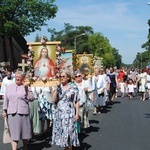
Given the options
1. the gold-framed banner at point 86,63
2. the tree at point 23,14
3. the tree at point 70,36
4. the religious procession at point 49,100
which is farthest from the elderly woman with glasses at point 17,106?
the tree at point 70,36

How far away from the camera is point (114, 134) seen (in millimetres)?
10336

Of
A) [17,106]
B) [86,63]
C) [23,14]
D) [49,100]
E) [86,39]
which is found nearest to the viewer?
[17,106]

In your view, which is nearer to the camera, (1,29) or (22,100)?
(22,100)

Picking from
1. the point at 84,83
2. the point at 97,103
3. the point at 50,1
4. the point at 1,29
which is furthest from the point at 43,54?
the point at 50,1

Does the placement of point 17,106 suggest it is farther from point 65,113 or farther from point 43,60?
point 43,60

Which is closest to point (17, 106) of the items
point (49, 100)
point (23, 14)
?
point (49, 100)

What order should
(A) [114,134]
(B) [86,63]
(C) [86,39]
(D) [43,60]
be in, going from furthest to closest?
(C) [86,39]
(B) [86,63]
(D) [43,60]
(A) [114,134]

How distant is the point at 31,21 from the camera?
4575 centimetres

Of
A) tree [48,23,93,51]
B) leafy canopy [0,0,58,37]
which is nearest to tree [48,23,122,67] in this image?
tree [48,23,93,51]

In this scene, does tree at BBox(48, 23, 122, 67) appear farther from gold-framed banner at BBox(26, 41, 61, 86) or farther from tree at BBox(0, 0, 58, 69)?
gold-framed banner at BBox(26, 41, 61, 86)

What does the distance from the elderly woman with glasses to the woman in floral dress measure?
582 mm

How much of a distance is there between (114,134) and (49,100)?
2068mm

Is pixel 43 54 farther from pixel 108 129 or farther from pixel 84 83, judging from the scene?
pixel 108 129

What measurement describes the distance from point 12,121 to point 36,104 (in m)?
1.79
